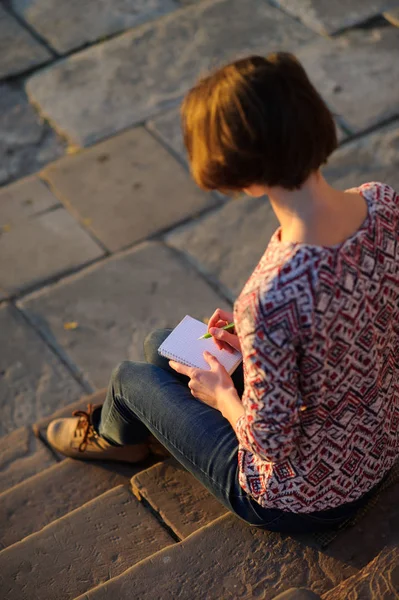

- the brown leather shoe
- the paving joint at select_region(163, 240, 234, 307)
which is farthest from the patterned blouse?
the paving joint at select_region(163, 240, 234, 307)

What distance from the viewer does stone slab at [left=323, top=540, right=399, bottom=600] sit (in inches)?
72.5

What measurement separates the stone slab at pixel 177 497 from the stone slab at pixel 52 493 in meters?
0.28

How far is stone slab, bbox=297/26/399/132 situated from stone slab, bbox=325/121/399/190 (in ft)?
0.40

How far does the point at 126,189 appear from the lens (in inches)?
169

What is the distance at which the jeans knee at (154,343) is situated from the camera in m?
2.60

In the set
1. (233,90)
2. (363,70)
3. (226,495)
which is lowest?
(363,70)

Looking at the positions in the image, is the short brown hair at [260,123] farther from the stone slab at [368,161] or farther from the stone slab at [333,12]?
the stone slab at [333,12]

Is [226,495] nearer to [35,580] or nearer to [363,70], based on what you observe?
[35,580]

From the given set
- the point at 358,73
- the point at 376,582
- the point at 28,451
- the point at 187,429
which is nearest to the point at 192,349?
the point at 187,429

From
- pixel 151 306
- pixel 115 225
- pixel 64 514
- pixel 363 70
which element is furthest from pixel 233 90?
pixel 363 70

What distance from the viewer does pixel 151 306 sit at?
3.77 metres

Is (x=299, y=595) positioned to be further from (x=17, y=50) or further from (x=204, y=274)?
(x=17, y=50)

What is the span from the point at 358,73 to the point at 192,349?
298 cm

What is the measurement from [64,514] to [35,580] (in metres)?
0.47
